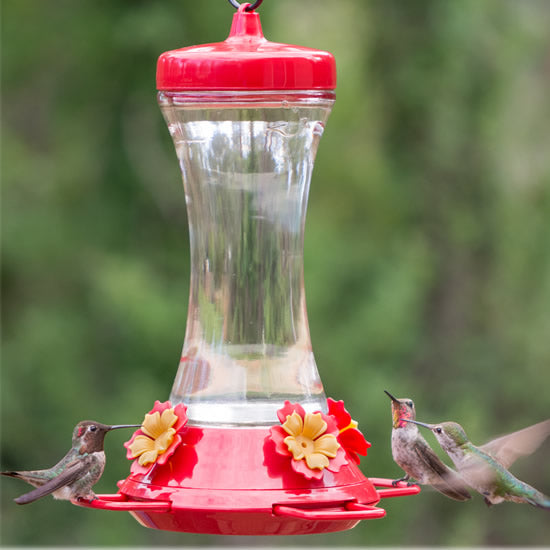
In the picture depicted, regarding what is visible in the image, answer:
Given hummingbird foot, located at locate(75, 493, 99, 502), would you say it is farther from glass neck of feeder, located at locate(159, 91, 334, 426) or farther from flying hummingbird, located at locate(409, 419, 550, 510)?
flying hummingbird, located at locate(409, 419, 550, 510)

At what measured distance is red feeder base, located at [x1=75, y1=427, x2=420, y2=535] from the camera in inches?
86.0

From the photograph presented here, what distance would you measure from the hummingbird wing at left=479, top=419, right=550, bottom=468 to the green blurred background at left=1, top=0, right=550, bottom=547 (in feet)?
11.6

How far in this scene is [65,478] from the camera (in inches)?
99.5

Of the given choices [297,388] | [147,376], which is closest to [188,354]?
[297,388]

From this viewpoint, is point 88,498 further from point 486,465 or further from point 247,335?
point 486,465

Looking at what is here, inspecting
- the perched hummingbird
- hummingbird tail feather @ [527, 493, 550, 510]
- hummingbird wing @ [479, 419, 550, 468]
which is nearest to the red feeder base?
the perched hummingbird

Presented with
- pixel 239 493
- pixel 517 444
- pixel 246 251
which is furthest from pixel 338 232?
pixel 239 493

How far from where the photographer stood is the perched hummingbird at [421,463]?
2.74 m

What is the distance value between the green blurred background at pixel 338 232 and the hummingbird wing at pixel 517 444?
354 cm

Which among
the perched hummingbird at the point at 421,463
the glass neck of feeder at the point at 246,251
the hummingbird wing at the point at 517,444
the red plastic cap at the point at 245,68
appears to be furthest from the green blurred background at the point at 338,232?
the red plastic cap at the point at 245,68

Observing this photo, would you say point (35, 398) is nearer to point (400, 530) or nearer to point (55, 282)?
point (55, 282)

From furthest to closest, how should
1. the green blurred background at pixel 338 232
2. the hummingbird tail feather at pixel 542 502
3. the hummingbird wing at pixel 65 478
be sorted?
1. the green blurred background at pixel 338 232
2. the hummingbird tail feather at pixel 542 502
3. the hummingbird wing at pixel 65 478

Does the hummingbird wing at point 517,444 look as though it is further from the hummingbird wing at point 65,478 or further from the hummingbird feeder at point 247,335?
the hummingbird wing at point 65,478

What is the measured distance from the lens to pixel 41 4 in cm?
762
